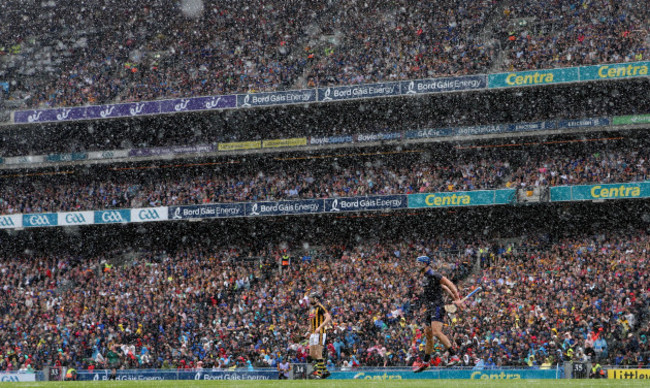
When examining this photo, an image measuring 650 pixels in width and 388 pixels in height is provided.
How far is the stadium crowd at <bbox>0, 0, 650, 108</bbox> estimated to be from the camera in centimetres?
3944

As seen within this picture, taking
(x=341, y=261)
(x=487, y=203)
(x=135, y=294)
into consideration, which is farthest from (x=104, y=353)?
(x=487, y=203)

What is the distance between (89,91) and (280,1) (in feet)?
39.6

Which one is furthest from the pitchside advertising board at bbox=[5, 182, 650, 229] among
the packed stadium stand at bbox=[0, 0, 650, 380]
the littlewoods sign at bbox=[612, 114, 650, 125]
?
the littlewoods sign at bbox=[612, 114, 650, 125]

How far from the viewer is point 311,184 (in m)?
41.8

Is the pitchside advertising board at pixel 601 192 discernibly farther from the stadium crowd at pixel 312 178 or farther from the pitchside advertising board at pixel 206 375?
the pitchside advertising board at pixel 206 375

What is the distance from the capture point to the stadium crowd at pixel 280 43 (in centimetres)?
3944

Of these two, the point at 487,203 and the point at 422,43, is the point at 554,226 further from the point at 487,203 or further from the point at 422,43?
the point at 422,43

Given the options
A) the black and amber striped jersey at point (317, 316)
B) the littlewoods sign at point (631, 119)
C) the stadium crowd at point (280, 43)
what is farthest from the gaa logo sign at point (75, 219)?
the black and amber striped jersey at point (317, 316)

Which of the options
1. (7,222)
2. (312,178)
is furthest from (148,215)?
(312,178)

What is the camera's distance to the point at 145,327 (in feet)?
112

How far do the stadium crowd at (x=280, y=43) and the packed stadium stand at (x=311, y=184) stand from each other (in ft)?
0.42

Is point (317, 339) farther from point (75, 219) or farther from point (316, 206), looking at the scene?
point (75, 219)

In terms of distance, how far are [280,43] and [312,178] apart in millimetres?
8208

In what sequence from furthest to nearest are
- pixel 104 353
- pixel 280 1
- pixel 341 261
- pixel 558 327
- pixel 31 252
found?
pixel 280 1
pixel 31 252
pixel 341 261
pixel 104 353
pixel 558 327
